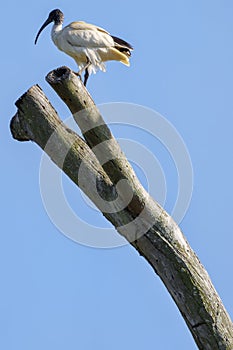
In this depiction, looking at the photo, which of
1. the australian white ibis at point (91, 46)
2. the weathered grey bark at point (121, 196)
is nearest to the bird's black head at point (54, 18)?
the australian white ibis at point (91, 46)

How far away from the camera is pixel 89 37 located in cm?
1054

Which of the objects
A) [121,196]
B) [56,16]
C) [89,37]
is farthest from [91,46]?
[121,196]

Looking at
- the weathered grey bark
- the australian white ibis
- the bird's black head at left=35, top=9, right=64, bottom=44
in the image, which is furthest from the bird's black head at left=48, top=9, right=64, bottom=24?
the weathered grey bark

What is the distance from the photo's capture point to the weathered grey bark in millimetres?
5254

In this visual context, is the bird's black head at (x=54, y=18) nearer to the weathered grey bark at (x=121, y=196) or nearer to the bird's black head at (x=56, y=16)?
the bird's black head at (x=56, y=16)

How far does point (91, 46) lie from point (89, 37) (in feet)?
0.38

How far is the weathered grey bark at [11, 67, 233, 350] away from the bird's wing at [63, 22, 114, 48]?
4.97 m

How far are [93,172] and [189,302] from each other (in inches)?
41.6

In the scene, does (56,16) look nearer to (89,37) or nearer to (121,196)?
(89,37)

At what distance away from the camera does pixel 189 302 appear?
5.26m

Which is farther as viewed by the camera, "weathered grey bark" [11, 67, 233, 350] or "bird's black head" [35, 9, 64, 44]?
"bird's black head" [35, 9, 64, 44]

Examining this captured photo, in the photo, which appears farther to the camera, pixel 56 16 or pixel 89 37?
Result: pixel 56 16

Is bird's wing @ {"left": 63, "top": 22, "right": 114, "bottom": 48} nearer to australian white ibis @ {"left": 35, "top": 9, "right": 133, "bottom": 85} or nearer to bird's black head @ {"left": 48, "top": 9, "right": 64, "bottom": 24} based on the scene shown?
australian white ibis @ {"left": 35, "top": 9, "right": 133, "bottom": 85}

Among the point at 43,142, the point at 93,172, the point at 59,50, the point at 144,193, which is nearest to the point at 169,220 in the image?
the point at 144,193
